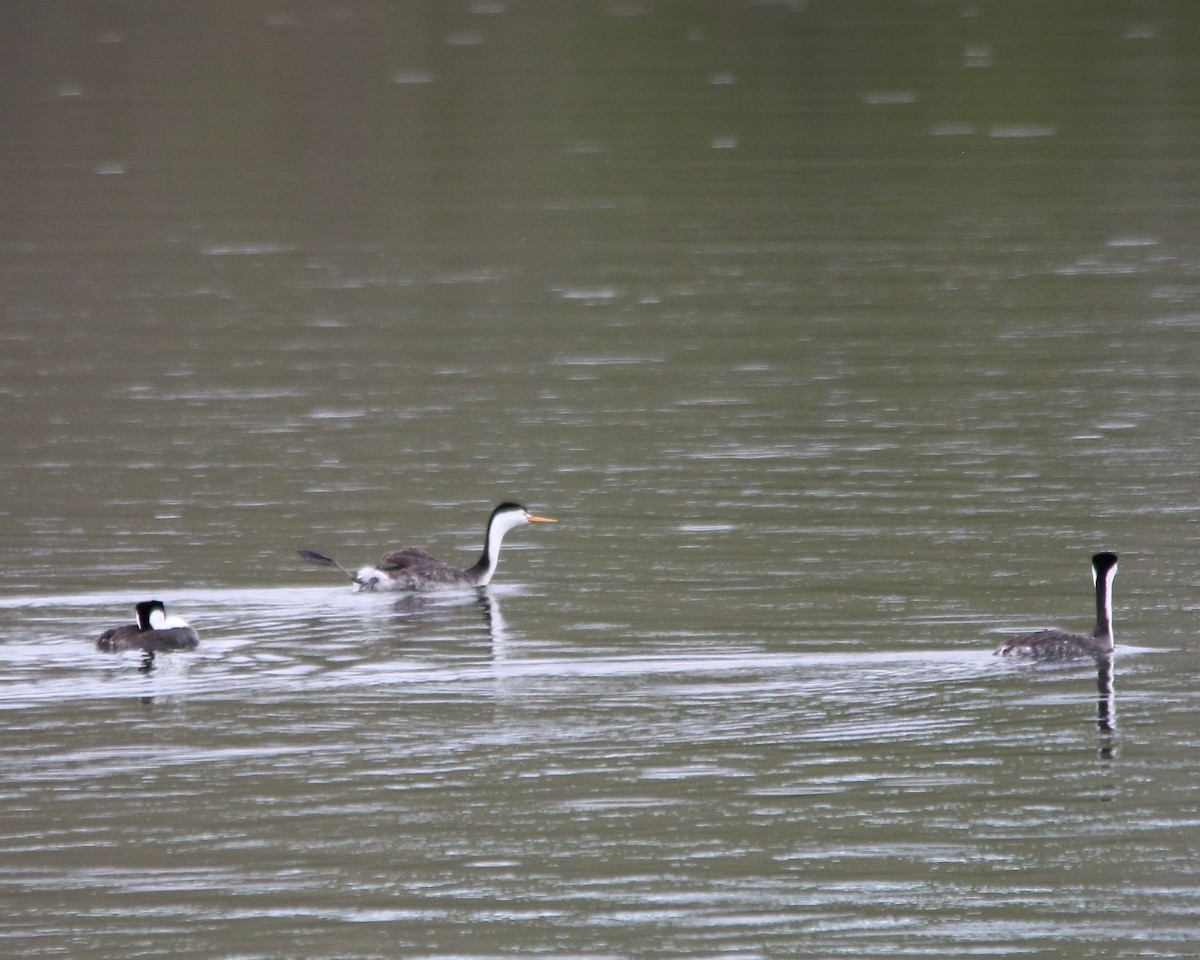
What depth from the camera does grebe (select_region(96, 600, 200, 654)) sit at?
14586 millimetres

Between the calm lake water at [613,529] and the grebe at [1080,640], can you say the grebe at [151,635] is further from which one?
the grebe at [1080,640]

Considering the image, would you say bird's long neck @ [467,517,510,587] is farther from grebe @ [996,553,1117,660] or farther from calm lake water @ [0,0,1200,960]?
grebe @ [996,553,1117,660]

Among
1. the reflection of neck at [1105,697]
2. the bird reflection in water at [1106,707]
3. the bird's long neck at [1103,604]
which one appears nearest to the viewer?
the bird reflection in water at [1106,707]

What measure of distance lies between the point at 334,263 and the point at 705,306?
637cm

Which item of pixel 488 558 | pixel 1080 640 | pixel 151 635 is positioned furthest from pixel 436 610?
pixel 1080 640

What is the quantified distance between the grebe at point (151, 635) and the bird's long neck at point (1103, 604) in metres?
5.70

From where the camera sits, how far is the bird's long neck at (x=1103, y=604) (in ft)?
47.6

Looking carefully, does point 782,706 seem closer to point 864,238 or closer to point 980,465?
point 980,465

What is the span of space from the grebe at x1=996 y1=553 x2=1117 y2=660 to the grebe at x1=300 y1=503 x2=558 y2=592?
455cm

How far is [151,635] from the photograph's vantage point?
47.8ft

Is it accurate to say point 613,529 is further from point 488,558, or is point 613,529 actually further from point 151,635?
point 151,635

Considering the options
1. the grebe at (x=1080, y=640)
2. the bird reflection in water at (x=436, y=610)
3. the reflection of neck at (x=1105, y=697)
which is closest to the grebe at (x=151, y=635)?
the bird reflection in water at (x=436, y=610)

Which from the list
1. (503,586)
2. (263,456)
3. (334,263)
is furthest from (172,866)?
(334,263)

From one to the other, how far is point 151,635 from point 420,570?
2856 mm
